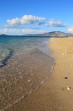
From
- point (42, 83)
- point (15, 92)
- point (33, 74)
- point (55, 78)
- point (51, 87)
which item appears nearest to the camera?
point (15, 92)

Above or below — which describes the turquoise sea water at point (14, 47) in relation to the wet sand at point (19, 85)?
below

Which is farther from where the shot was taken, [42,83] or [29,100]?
[42,83]

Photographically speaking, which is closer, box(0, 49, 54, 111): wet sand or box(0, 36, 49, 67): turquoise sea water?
box(0, 49, 54, 111): wet sand

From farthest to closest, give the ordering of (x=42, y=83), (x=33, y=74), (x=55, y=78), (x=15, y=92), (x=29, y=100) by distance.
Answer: (x=33, y=74) < (x=55, y=78) < (x=42, y=83) < (x=15, y=92) < (x=29, y=100)

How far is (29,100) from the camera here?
8820 mm

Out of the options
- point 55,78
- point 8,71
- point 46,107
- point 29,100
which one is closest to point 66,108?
point 46,107

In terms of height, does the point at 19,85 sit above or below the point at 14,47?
above

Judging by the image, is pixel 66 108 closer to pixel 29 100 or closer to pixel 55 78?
pixel 29 100

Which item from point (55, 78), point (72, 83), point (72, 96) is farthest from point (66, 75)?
point (72, 96)

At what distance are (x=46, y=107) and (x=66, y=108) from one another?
80 cm

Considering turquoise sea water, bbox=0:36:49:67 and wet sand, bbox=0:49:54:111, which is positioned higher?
wet sand, bbox=0:49:54:111

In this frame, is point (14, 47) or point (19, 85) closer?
point (19, 85)

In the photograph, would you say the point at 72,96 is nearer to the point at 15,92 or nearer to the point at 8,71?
the point at 15,92

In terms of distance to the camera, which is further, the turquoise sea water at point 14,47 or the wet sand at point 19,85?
the turquoise sea water at point 14,47
